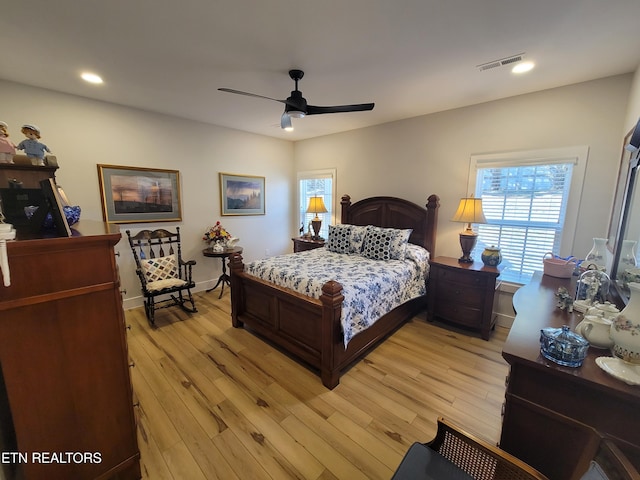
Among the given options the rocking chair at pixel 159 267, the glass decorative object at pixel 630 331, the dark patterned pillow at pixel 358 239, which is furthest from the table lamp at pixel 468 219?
the rocking chair at pixel 159 267

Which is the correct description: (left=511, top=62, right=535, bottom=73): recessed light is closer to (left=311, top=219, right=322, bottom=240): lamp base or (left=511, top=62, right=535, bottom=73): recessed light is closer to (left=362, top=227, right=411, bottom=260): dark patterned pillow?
(left=362, top=227, right=411, bottom=260): dark patterned pillow

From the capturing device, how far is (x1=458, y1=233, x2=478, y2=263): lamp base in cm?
310

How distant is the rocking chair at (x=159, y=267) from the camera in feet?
10.4

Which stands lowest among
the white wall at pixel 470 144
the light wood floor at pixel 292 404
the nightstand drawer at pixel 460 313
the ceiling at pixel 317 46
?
the light wood floor at pixel 292 404

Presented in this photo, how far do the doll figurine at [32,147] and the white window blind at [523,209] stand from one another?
13.1 feet

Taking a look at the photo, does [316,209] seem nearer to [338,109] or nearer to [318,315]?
[338,109]

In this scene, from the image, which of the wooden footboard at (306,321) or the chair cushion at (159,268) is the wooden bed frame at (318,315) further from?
the chair cushion at (159,268)

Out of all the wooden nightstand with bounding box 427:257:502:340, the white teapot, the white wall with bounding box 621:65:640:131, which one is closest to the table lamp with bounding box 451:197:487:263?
the wooden nightstand with bounding box 427:257:502:340

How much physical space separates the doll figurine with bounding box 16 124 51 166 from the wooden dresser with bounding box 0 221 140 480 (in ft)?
2.51

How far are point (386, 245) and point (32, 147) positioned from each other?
124 inches

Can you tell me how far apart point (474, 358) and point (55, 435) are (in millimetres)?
3041

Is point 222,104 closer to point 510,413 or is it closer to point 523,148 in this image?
point 523,148

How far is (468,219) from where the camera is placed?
2.97 metres

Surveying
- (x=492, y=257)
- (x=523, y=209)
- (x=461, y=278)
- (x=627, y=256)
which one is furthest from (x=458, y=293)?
(x=627, y=256)
